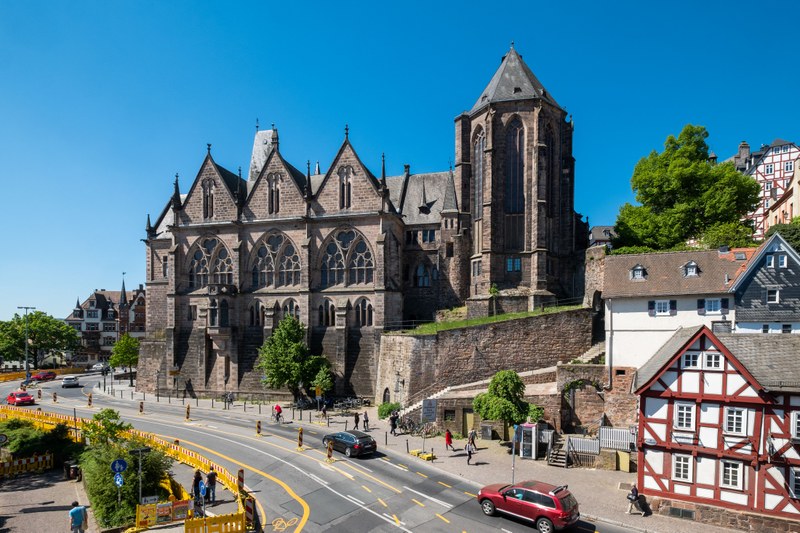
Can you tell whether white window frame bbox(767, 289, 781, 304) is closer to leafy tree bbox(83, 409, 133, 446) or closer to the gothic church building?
the gothic church building

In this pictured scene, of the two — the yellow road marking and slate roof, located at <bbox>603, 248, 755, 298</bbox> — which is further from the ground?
slate roof, located at <bbox>603, 248, 755, 298</bbox>

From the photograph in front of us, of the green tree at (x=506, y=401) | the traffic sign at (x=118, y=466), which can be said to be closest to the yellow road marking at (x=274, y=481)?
the traffic sign at (x=118, y=466)

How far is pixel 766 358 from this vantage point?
62.6 ft

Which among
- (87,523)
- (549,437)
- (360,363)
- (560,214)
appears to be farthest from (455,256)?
(87,523)

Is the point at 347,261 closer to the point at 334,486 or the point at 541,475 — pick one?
the point at 334,486

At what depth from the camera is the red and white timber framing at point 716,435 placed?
18016 millimetres

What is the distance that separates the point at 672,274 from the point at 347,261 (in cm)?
2707

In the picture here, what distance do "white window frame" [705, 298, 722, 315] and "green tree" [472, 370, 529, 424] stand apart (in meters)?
10.9

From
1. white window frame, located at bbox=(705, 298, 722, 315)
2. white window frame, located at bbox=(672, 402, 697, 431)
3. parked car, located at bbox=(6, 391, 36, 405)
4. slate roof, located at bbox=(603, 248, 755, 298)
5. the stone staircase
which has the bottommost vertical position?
parked car, located at bbox=(6, 391, 36, 405)

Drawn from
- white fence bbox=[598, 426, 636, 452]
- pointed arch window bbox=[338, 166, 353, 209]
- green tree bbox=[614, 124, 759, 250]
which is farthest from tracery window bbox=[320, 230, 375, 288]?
white fence bbox=[598, 426, 636, 452]

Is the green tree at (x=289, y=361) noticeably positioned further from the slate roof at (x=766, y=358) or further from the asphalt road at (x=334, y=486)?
the slate roof at (x=766, y=358)

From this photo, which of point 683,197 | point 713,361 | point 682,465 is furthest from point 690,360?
point 683,197

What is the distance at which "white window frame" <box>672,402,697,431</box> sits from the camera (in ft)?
64.6

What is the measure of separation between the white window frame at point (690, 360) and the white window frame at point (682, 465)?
369cm
